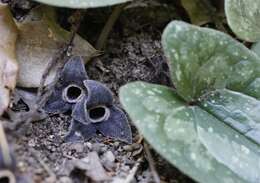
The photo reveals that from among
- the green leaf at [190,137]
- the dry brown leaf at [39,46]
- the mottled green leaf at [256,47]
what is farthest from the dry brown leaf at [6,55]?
the mottled green leaf at [256,47]

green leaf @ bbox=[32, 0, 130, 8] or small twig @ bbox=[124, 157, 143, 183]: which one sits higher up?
green leaf @ bbox=[32, 0, 130, 8]

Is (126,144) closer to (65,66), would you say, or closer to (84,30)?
(65,66)

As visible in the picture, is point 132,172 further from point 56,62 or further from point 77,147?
point 56,62

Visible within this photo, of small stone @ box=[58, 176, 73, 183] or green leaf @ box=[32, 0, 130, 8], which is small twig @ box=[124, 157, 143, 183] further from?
green leaf @ box=[32, 0, 130, 8]

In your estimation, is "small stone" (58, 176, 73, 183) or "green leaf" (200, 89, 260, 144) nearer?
"small stone" (58, 176, 73, 183)

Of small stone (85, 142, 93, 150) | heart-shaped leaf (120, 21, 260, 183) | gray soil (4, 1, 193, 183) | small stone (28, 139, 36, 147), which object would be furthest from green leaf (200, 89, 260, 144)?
small stone (28, 139, 36, 147)

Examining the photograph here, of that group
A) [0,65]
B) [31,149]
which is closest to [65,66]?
[0,65]
